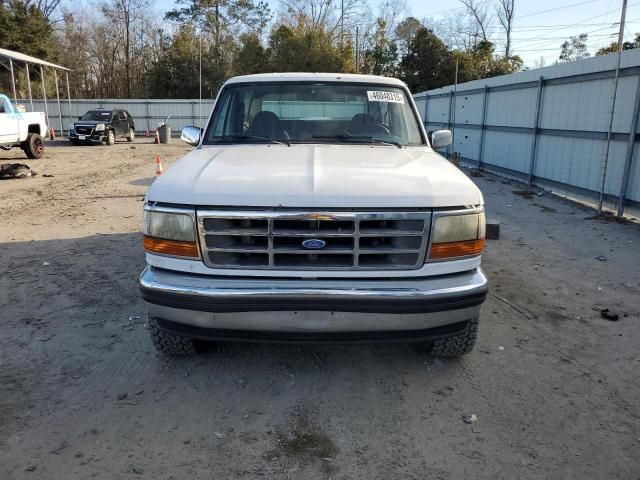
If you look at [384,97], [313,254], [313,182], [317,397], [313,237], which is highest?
[384,97]

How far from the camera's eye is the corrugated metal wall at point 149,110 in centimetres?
3359

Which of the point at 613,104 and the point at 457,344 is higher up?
the point at 613,104

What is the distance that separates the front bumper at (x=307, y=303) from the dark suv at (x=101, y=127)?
2421cm

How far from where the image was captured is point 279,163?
3430 millimetres

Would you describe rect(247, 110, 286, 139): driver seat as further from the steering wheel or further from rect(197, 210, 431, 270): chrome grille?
rect(197, 210, 431, 270): chrome grille

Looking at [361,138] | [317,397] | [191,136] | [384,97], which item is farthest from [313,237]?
[191,136]

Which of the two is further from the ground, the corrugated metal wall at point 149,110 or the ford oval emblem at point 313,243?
the corrugated metal wall at point 149,110

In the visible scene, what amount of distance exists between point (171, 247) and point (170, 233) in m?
0.08

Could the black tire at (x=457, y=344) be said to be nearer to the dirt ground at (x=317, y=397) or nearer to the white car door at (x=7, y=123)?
the dirt ground at (x=317, y=397)

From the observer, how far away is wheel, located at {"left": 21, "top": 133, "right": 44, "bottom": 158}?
16.9m

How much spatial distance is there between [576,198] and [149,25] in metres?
48.3

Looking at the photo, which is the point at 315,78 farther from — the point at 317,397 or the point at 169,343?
the point at 317,397

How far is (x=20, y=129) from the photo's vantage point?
1588 centimetres

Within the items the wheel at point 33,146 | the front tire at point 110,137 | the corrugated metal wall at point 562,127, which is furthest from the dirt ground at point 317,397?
the front tire at point 110,137
